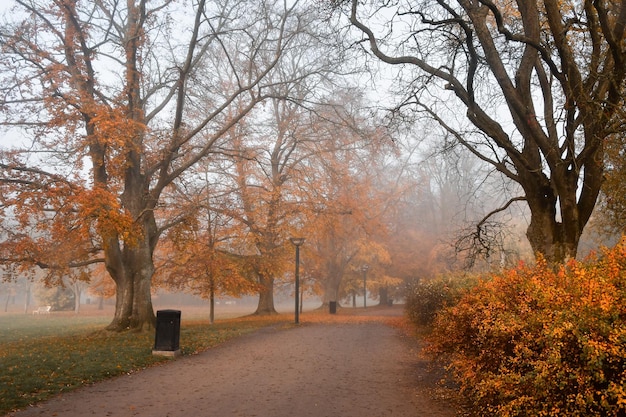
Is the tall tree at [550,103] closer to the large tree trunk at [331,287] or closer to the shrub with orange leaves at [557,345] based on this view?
the shrub with orange leaves at [557,345]

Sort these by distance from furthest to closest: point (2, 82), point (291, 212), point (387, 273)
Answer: point (387, 273)
point (291, 212)
point (2, 82)

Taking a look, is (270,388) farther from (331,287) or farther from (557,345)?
(331,287)

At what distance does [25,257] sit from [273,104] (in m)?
18.7

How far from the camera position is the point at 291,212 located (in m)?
24.1

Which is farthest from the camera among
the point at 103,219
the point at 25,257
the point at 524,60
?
the point at 25,257

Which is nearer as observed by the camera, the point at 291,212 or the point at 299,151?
the point at 291,212

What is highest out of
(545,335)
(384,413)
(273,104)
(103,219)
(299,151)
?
(273,104)

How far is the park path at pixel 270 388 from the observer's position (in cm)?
618

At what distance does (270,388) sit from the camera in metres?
7.49

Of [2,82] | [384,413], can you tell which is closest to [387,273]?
[2,82]

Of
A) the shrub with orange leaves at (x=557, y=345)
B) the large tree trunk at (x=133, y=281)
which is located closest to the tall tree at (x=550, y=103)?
the shrub with orange leaves at (x=557, y=345)

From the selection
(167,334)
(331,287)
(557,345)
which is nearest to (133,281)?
(167,334)

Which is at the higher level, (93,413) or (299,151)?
(299,151)

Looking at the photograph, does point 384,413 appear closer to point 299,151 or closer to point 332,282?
point 299,151
